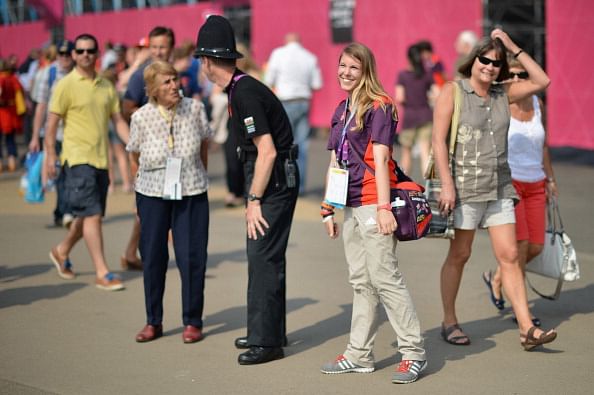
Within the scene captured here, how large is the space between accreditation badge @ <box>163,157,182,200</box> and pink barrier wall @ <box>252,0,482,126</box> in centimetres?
1070

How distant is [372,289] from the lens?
6168mm

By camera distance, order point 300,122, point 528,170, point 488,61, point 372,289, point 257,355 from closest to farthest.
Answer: point 372,289 → point 257,355 → point 488,61 → point 528,170 → point 300,122

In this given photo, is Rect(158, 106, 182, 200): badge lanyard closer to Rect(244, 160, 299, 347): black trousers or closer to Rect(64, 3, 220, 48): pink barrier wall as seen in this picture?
Rect(244, 160, 299, 347): black trousers

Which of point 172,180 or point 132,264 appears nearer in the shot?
point 172,180

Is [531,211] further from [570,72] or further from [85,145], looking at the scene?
[570,72]

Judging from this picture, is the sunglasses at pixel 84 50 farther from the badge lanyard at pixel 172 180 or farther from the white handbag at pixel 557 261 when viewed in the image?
the white handbag at pixel 557 261

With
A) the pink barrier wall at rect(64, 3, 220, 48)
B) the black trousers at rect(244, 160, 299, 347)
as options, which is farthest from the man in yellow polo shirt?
the pink barrier wall at rect(64, 3, 220, 48)

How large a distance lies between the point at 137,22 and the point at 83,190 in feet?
59.9

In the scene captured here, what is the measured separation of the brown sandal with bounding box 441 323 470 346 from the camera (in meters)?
6.79

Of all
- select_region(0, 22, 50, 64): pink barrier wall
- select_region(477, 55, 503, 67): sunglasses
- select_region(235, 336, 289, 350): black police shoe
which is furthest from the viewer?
select_region(0, 22, 50, 64): pink barrier wall

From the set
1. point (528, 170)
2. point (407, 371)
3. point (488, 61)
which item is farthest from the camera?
point (528, 170)

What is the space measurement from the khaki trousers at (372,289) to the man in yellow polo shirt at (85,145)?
2953mm

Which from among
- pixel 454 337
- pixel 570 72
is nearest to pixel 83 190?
pixel 454 337

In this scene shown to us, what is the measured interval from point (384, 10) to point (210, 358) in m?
13.2
